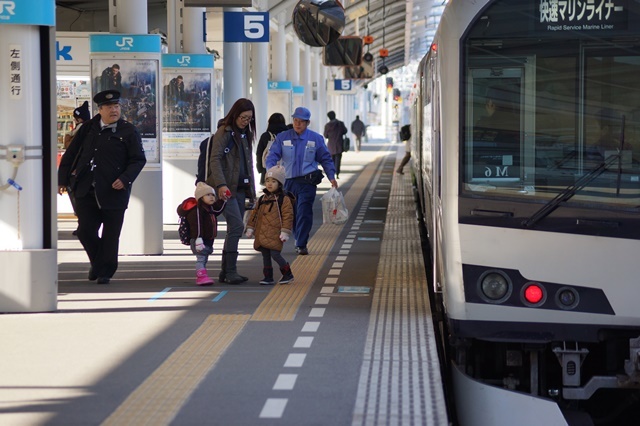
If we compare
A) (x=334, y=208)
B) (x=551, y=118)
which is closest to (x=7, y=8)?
(x=551, y=118)

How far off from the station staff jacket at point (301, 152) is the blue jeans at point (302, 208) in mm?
144

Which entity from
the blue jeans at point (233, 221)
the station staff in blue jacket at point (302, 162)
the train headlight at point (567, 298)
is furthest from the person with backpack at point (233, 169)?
the train headlight at point (567, 298)

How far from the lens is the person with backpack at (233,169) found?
11.3m

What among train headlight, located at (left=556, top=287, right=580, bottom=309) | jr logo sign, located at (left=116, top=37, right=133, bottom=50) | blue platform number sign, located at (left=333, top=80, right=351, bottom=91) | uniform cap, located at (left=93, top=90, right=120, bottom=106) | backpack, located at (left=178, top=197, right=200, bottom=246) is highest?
blue platform number sign, located at (left=333, top=80, right=351, bottom=91)

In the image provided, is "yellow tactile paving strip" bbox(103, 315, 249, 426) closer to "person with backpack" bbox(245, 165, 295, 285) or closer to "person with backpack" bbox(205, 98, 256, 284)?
"person with backpack" bbox(245, 165, 295, 285)

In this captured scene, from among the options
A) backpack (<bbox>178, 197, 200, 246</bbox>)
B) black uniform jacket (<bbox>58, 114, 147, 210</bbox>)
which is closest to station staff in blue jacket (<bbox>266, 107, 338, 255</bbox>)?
black uniform jacket (<bbox>58, 114, 147, 210</bbox>)

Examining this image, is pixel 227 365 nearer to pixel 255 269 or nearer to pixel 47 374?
pixel 47 374

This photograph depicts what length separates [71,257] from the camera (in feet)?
46.7

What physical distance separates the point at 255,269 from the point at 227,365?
539 centimetres

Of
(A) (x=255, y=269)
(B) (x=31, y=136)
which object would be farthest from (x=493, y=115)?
(A) (x=255, y=269)

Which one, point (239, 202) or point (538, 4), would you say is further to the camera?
point (239, 202)

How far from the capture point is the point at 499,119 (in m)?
7.19

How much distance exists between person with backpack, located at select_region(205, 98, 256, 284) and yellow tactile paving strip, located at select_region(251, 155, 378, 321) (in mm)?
601

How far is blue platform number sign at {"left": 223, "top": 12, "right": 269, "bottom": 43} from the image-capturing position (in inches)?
730
